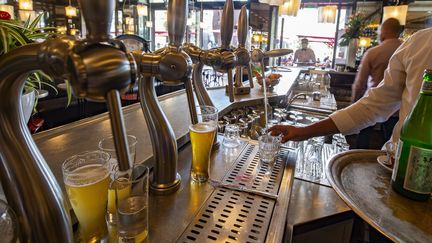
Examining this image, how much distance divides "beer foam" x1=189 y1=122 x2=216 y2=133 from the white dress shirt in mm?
766

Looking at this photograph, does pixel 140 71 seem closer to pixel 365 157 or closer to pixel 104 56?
pixel 104 56

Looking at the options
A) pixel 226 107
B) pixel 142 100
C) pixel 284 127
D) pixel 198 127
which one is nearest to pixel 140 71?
pixel 142 100

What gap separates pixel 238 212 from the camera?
793mm

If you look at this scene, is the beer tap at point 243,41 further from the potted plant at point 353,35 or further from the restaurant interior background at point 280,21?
the potted plant at point 353,35

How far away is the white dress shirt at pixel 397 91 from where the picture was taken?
1271 millimetres

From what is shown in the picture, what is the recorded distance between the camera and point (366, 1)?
8688 millimetres

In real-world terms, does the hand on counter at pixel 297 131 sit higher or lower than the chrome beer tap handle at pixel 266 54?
lower

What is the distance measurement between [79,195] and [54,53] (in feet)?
1.15

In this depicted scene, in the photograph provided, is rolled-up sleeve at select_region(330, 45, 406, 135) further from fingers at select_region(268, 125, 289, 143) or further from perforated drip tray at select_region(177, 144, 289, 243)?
perforated drip tray at select_region(177, 144, 289, 243)

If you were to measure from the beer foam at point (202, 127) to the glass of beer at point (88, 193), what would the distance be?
12.4 inches

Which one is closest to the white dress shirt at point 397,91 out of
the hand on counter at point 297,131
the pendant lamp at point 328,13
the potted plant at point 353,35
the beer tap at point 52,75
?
the hand on counter at point 297,131

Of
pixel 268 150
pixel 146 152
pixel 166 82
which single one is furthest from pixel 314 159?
pixel 166 82

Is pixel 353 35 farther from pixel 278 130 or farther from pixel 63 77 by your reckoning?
pixel 63 77

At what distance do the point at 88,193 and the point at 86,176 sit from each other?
0.12 ft
